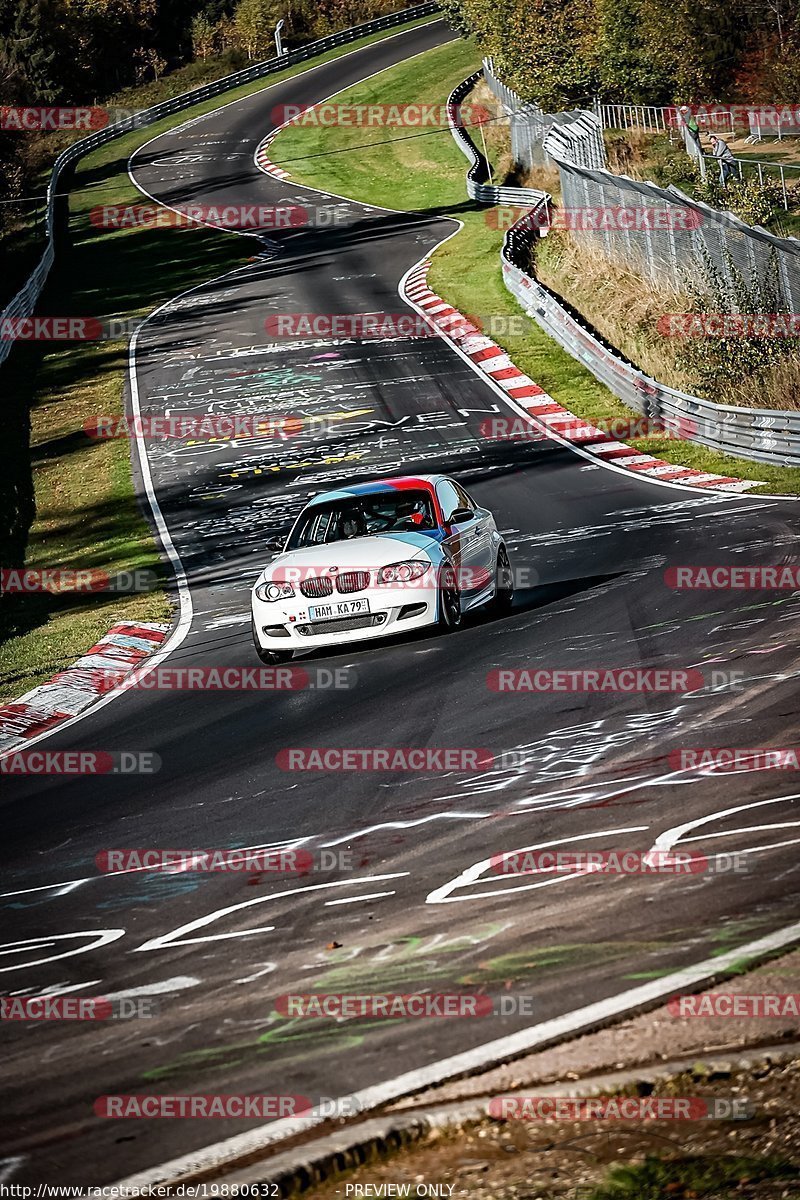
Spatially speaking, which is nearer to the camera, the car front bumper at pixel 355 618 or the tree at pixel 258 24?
the car front bumper at pixel 355 618

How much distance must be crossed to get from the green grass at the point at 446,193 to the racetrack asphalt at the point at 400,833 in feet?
21.4

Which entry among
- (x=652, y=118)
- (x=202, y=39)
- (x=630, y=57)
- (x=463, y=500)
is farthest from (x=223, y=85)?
(x=463, y=500)

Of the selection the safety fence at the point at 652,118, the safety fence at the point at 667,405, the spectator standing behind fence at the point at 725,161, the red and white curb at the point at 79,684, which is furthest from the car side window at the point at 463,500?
the safety fence at the point at 652,118

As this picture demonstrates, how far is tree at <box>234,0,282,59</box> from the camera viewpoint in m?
78.3

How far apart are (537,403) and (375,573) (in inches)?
608

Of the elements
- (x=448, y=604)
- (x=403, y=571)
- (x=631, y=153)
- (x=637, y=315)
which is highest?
(x=631, y=153)

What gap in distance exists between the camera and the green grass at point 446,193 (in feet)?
77.0

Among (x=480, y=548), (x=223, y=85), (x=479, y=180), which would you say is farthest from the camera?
(x=223, y=85)

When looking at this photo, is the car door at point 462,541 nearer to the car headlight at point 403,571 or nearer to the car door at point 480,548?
the car door at point 480,548

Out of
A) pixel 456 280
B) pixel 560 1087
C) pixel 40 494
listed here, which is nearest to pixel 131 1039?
pixel 560 1087

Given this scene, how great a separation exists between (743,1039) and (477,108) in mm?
62026

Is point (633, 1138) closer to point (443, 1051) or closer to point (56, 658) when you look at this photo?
point (443, 1051)

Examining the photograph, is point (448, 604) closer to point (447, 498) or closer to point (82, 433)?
point (447, 498)

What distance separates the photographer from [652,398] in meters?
24.3
